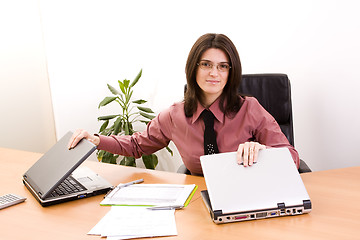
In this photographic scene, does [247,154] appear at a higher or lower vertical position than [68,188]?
higher

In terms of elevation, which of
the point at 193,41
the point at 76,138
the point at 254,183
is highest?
the point at 193,41

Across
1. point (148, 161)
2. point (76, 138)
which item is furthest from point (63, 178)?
point (148, 161)

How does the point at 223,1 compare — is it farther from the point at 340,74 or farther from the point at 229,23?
the point at 340,74

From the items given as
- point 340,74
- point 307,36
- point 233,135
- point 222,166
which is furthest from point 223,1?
point 222,166

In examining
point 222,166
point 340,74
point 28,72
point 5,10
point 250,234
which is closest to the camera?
point 250,234

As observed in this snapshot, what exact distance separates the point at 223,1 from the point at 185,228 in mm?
1832

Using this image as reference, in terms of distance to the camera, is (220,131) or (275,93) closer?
(220,131)

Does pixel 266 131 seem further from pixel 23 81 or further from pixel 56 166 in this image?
pixel 23 81

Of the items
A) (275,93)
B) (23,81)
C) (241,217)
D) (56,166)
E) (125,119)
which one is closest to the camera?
(241,217)

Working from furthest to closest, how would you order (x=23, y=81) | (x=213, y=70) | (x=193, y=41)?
(x=23, y=81) < (x=193, y=41) < (x=213, y=70)

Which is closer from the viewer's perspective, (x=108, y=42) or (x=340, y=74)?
(x=340, y=74)

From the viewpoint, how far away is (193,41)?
276 centimetres

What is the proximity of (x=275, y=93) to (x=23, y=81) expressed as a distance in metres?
2.29

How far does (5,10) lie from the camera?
10.1ft
